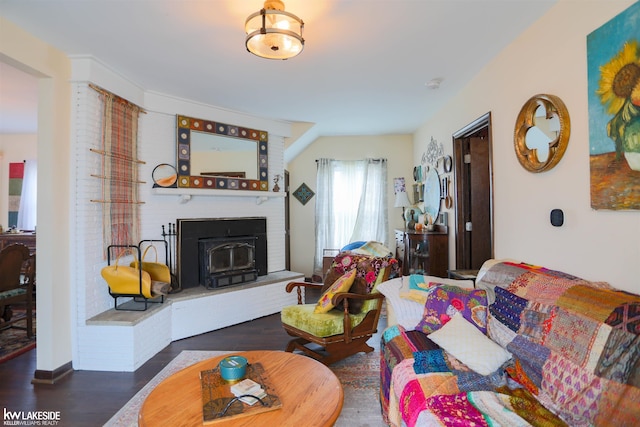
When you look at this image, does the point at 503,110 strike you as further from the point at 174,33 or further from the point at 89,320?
the point at 89,320

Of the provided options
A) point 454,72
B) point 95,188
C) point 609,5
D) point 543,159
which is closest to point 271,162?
point 95,188

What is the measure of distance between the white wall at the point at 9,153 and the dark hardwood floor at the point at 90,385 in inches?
152

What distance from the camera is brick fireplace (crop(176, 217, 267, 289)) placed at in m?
3.83

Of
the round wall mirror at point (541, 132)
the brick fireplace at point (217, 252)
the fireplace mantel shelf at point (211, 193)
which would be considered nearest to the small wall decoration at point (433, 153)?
the round wall mirror at point (541, 132)

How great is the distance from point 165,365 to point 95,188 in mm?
1604

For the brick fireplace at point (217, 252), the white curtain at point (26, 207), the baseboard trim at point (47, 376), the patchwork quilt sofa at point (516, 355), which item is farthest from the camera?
the white curtain at point (26, 207)

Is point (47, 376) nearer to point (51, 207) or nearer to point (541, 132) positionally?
point (51, 207)

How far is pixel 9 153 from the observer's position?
5629mm

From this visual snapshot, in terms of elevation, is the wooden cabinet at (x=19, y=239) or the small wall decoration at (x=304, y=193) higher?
the small wall decoration at (x=304, y=193)

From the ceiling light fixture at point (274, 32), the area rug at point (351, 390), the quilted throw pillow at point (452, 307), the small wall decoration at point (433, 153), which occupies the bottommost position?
the area rug at point (351, 390)

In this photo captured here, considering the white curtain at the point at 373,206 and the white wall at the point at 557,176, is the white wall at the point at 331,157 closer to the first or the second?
the white curtain at the point at 373,206

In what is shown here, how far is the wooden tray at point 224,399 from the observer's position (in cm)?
133

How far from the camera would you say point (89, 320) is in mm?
2775

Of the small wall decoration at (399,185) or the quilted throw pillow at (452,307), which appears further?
the small wall decoration at (399,185)
